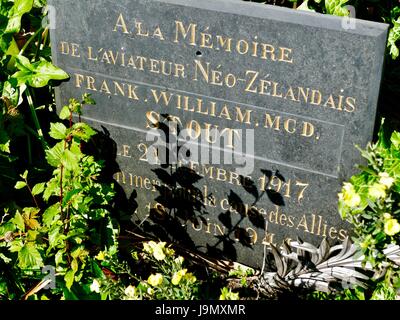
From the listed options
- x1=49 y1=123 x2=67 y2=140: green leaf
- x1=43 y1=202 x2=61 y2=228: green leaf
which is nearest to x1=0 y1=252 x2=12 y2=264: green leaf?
x1=43 y1=202 x2=61 y2=228: green leaf

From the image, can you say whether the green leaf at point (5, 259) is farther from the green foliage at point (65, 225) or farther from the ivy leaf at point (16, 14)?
the ivy leaf at point (16, 14)

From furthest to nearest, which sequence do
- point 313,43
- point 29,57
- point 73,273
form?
point 29,57 < point 73,273 < point 313,43

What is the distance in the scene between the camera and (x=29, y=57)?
4.19m

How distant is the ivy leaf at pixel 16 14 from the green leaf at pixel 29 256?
108cm

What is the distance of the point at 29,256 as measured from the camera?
11.7 feet

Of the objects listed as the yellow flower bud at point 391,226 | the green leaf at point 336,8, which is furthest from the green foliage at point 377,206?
the green leaf at point 336,8

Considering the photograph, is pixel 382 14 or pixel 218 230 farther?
pixel 382 14

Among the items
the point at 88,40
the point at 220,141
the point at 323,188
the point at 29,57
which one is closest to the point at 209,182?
the point at 220,141

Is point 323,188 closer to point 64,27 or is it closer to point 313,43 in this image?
point 313,43

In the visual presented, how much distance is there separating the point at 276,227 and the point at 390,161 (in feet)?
2.46

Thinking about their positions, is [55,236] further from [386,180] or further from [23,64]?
[386,180]

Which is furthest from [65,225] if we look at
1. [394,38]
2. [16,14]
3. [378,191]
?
[394,38]

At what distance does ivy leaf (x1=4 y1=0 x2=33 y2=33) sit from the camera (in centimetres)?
383

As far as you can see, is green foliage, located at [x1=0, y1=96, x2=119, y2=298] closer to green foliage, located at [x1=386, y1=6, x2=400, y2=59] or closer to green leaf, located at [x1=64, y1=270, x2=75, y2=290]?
green leaf, located at [x1=64, y1=270, x2=75, y2=290]
